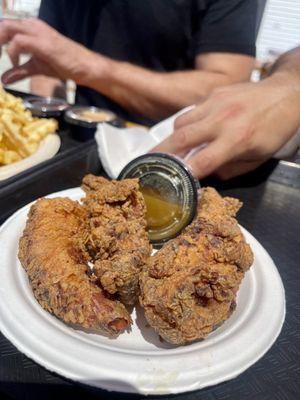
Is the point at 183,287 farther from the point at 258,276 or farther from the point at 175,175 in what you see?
the point at 175,175

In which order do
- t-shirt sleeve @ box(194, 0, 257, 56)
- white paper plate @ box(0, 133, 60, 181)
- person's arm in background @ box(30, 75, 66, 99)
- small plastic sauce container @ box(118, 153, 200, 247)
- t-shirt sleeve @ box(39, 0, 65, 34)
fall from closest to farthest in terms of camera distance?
small plastic sauce container @ box(118, 153, 200, 247)
white paper plate @ box(0, 133, 60, 181)
t-shirt sleeve @ box(194, 0, 257, 56)
t-shirt sleeve @ box(39, 0, 65, 34)
person's arm in background @ box(30, 75, 66, 99)

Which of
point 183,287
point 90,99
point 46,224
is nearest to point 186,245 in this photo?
point 183,287

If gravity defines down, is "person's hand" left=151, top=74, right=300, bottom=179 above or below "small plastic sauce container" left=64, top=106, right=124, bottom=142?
above

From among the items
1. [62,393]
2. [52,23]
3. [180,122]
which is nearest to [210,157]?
[180,122]

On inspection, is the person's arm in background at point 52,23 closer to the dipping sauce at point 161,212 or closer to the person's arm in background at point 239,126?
the person's arm in background at point 239,126

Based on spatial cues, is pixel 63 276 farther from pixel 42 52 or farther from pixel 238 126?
pixel 42 52

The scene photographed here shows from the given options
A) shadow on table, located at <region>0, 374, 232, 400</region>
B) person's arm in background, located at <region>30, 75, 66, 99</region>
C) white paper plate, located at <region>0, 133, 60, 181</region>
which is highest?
shadow on table, located at <region>0, 374, 232, 400</region>

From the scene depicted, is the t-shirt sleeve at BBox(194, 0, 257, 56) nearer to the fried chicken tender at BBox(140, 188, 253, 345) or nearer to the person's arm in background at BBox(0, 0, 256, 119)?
the person's arm in background at BBox(0, 0, 256, 119)

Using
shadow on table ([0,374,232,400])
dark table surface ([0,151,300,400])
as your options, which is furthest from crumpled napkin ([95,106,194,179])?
shadow on table ([0,374,232,400])
